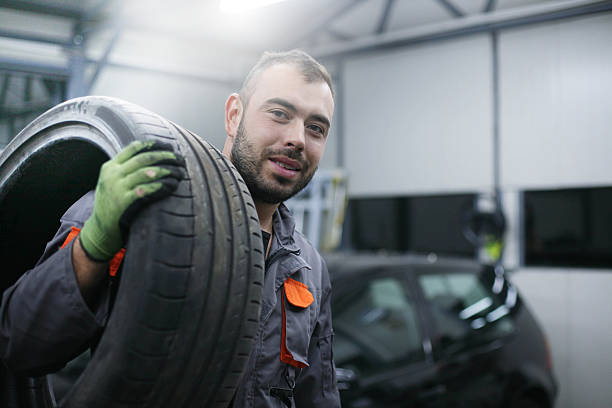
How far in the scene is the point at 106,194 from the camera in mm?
811

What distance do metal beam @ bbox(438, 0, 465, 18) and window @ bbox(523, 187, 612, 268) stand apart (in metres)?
1.93

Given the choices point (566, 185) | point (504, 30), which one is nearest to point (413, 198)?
point (566, 185)

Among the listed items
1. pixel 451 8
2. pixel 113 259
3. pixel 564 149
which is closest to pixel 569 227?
pixel 564 149

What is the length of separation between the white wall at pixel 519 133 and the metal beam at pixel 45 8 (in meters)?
3.52

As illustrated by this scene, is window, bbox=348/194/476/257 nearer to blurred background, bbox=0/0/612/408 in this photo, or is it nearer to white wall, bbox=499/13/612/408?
blurred background, bbox=0/0/612/408

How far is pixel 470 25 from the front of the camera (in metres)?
5.11

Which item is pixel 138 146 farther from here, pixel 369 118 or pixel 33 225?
pixel 369 118

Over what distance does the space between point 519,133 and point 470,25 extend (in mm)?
1189

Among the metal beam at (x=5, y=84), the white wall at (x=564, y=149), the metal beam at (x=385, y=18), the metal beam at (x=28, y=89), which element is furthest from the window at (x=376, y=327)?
the metal beam at (x=385, y=18)

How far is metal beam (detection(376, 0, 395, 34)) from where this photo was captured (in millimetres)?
5075

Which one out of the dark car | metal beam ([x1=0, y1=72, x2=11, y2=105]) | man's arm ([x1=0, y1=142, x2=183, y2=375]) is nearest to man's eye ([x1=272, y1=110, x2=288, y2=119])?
man's arm ([x1=0, y1=142, x2=183, y2=375])

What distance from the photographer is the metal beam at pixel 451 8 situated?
486cm

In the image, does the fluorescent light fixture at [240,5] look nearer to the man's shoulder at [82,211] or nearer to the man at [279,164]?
the man at [279,164]

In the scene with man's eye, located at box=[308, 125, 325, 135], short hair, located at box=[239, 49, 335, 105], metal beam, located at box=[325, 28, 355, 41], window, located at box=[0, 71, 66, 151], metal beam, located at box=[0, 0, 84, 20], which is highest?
metal beam, located at box=[325, 28, 355, 41]
